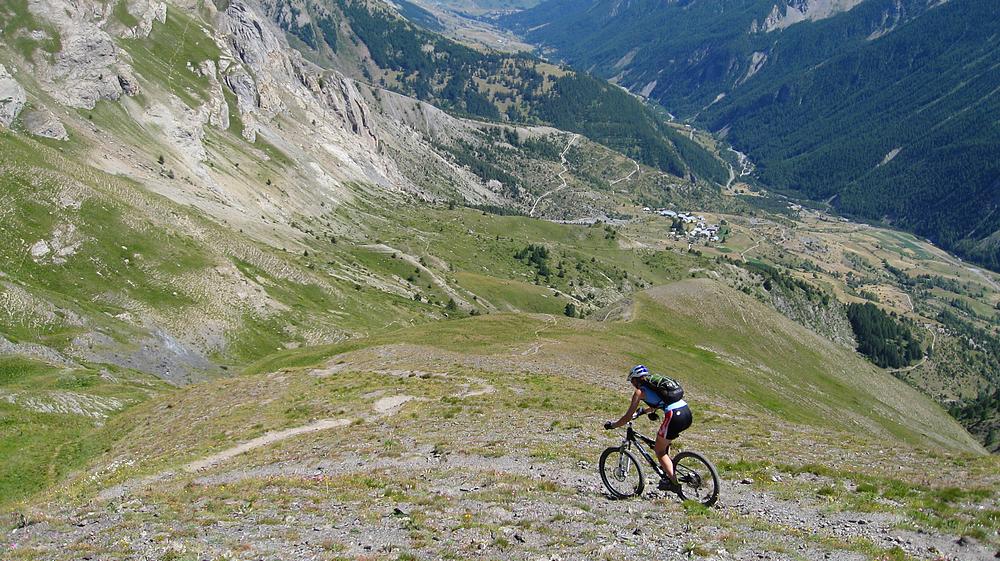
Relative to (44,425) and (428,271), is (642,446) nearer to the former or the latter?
(44,425)

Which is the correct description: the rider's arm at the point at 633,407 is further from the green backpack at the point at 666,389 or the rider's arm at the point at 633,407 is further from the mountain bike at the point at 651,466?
the green backpack at the point at 666,389

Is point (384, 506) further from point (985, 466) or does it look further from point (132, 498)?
point (985, 466)

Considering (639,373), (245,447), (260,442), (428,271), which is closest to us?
(639,373)

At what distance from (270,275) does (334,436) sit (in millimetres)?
88696

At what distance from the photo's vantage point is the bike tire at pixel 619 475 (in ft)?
73.8

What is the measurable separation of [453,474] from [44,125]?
135145 millimetres

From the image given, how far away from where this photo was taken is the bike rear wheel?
2133 cm

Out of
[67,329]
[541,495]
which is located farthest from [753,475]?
[67,329]

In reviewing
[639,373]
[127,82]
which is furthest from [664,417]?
[127,82]

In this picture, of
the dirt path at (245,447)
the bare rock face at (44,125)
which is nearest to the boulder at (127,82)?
the bare rock face at (44,125)

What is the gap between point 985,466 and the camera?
29578 millimetres

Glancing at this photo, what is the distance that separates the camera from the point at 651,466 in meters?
22.5

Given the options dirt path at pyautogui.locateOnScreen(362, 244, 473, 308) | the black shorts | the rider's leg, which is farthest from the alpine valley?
dirt path at pyautogui.locateOnScreen(362, 244, 473, 308)

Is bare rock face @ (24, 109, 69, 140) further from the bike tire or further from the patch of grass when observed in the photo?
the bike tire
